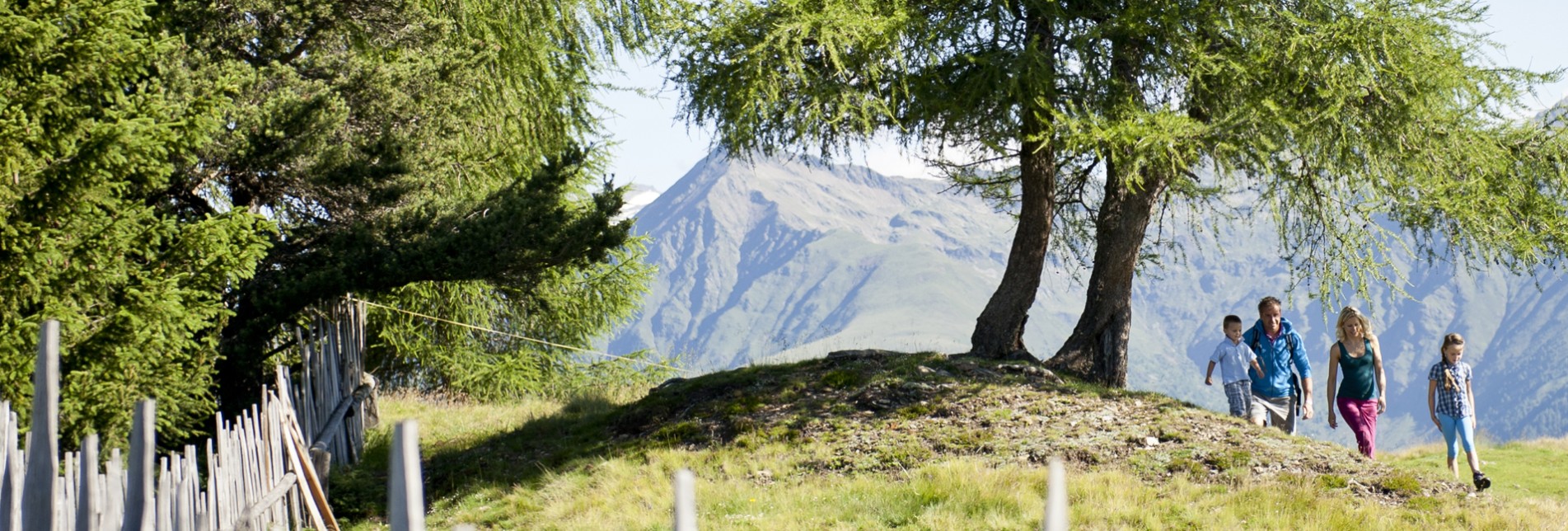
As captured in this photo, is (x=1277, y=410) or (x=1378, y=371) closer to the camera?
(x=1378, y=371)

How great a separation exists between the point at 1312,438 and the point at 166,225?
1000cm

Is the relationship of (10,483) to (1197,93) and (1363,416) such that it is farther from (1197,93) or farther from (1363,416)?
(1197,93)

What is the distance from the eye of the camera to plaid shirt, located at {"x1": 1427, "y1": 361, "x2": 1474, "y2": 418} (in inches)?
400

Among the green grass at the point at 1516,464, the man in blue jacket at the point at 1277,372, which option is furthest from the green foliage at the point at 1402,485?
the man in blue jacket at the point at 1277,372

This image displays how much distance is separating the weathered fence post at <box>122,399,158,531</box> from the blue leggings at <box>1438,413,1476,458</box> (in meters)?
9.95

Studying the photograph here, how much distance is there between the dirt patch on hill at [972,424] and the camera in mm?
9648

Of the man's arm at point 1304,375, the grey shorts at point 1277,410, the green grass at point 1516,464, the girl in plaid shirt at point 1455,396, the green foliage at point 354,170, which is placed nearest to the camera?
the girl in plaid shirt at point 1455,396

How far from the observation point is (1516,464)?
14438 mm

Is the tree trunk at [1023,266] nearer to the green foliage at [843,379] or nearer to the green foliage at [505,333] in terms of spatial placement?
the green foliage at [843,379]

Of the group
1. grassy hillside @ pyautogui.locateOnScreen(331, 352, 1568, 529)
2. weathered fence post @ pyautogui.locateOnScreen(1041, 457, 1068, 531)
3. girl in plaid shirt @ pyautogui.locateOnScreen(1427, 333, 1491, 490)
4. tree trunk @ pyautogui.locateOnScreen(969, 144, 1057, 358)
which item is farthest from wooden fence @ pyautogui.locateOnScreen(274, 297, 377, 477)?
weathered fence post @ pyautogui.locateOnScreen(1041, 457, 1068, 531)

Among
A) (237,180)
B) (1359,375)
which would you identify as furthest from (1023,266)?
(237,180)

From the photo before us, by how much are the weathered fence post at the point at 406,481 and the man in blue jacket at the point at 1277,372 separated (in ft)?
32.2

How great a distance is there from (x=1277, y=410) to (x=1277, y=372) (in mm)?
394

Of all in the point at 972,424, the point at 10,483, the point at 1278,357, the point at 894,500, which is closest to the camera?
the point at 10,483
